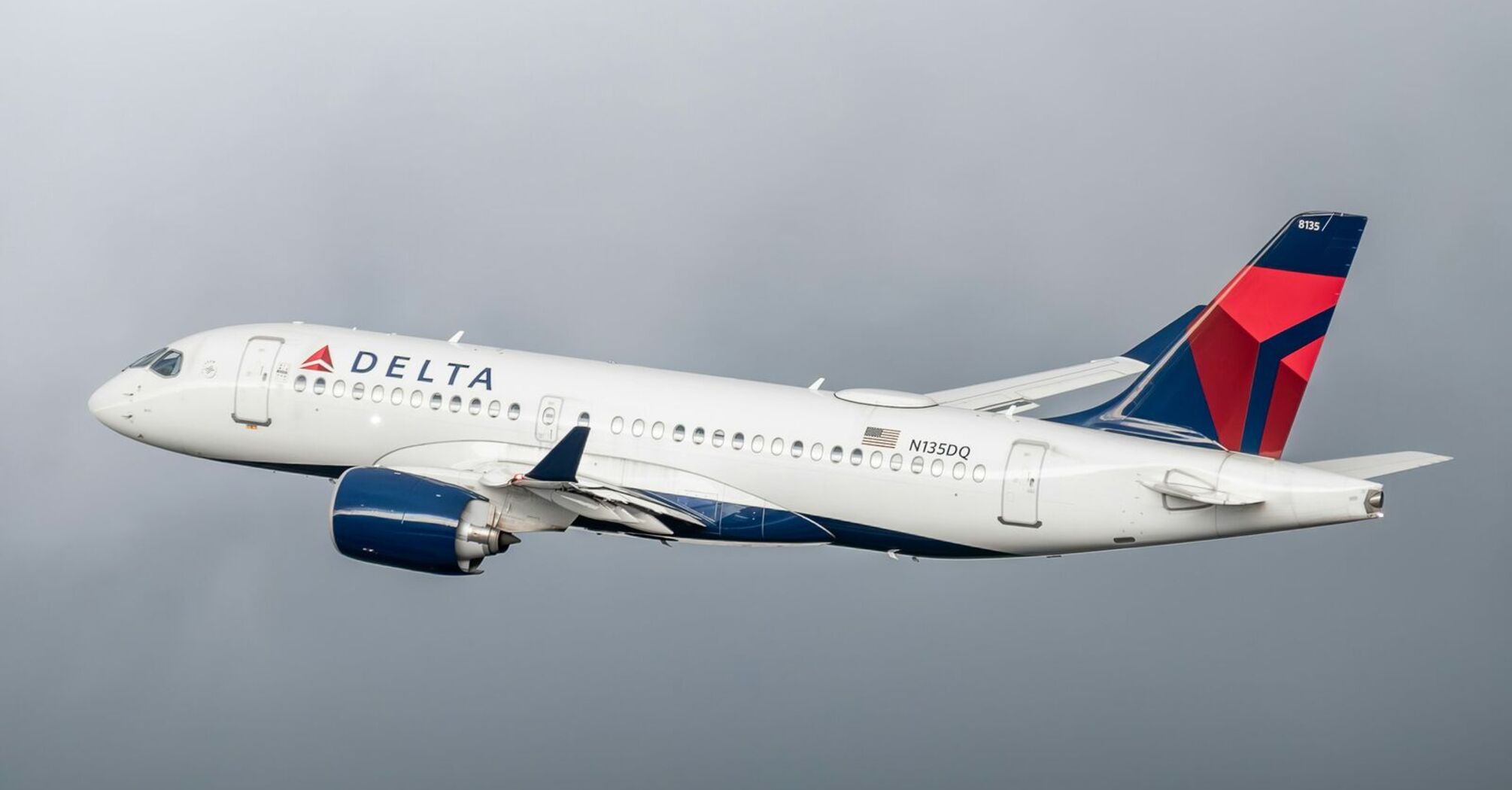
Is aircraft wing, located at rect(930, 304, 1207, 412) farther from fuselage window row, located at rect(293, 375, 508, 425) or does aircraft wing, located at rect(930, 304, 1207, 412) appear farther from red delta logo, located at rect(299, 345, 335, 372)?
red delta logo, located at rect(299, 345, 335, 372)

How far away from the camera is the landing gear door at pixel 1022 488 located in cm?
5359

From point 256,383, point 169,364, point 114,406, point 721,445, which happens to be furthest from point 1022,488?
point 114,406

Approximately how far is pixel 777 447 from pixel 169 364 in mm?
16961

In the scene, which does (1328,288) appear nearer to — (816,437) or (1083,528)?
(1083,528)

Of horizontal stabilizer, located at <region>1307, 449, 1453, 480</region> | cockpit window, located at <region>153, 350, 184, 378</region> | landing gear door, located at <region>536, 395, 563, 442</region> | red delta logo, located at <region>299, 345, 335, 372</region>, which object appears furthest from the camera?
cockpit window, located at <region>153, 350, 184, 378</region>

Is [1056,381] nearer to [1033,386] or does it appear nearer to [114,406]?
[1033,386]

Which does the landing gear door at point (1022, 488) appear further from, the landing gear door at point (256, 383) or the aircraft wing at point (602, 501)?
Result: the landing gear door at point (256, 383)

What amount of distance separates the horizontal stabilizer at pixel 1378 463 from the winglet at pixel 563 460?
16.8m

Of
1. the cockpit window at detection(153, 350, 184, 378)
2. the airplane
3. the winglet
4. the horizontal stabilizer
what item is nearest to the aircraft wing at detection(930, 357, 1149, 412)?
the airplane

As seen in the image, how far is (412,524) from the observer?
53.6 metres

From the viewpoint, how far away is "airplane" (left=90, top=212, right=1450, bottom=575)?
52469mm

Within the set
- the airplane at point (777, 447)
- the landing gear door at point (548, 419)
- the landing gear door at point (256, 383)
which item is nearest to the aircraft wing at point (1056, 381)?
the airplane at point (777, 447)

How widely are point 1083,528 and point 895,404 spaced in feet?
18.2

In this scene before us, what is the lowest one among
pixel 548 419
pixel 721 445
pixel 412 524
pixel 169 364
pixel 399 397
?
pixel 412 524
